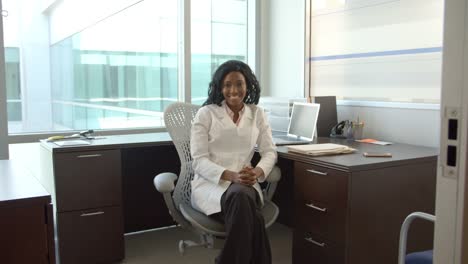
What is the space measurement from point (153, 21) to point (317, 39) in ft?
4.43

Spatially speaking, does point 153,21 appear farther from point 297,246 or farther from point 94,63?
point 297,246

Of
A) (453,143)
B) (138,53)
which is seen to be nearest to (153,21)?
(138,53)

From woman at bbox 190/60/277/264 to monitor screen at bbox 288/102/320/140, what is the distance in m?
0.43

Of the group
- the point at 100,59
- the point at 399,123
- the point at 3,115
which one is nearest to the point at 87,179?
the point at 3,115

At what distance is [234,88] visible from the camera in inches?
106

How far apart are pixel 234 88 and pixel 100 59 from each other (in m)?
1.42

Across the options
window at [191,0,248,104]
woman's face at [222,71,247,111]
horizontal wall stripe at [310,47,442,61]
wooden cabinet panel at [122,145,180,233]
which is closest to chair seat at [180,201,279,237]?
woman's face at [222,71,247,111]

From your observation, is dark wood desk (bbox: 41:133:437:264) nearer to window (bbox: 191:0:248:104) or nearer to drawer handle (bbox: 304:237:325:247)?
drawer handle (bbox: 304:237:325:247)

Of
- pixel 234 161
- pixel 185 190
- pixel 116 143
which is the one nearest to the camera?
pixel 234 161

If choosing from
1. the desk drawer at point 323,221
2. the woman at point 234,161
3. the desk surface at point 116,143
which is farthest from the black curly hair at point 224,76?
the desk drawer at point 323,221

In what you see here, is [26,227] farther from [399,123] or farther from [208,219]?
[399,123]

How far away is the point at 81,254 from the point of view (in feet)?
9.11

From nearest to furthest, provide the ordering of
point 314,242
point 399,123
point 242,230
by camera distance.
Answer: point 242,230
point 314,242
point 399,123

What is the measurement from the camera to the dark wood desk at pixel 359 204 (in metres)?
2.30
